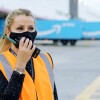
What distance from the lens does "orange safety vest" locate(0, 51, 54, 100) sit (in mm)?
2729

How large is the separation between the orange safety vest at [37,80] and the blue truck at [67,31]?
34.4 m

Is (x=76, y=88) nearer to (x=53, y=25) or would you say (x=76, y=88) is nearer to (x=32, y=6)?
(x=53, y=25)

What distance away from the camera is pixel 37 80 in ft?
9.22

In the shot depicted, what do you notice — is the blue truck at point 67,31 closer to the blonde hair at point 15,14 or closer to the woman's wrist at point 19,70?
the blonde hair at point 15,14

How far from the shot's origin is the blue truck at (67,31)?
37.8m

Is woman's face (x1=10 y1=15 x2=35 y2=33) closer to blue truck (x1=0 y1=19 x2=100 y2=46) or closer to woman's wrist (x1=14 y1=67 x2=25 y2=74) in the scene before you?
woman's wrist (x1=14 y1=67 x2=25 y2=74)

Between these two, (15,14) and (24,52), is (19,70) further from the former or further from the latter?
(15,14)

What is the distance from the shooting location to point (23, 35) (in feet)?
9.12

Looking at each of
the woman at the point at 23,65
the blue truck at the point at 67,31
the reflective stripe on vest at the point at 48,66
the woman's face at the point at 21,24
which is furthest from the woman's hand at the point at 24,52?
the blue truck at the point at 67,31

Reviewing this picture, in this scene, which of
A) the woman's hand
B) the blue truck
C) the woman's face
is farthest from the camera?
the blue truck

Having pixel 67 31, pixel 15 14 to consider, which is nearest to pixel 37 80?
pixel 15 14

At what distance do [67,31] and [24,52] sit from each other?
35278 mm

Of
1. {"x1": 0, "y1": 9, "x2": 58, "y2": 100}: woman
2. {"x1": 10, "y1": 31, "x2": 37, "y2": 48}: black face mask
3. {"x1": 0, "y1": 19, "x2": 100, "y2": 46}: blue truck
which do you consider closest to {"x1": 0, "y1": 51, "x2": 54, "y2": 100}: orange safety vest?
{"x1": 0, "y1": 9, "x2": 58, "y2": 100}: woman

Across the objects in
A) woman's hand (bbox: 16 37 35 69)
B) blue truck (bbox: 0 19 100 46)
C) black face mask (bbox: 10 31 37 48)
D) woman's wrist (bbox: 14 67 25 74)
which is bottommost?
blue truck (bbox: 0 19 100 46)
